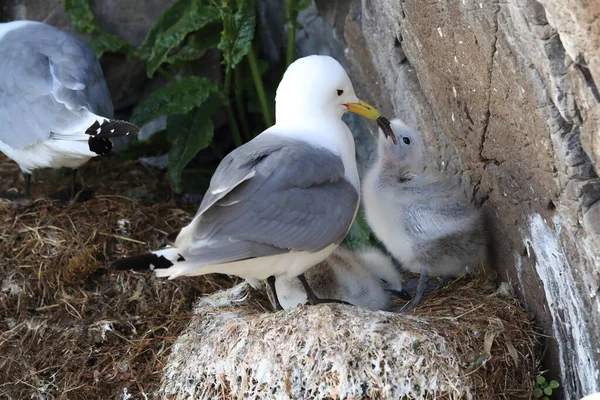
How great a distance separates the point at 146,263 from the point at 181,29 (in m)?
2.10

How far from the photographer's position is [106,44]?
5.42m

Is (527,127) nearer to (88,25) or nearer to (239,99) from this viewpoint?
(239,99)

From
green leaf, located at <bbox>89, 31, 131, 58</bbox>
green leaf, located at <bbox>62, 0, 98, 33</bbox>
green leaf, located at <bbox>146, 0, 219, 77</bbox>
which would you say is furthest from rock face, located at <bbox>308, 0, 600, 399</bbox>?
green leaf, located at <bbox>62, 0, 98, 33</bbox>

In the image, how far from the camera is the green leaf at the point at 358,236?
4.73 m

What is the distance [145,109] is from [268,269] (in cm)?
194

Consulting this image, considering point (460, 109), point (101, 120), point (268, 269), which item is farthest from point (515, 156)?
point (101, 120)

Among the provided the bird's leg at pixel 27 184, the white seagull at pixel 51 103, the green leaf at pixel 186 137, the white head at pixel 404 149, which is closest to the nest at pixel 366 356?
the white head at pixel 404 149

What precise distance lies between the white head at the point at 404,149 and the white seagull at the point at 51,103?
120 centimetres

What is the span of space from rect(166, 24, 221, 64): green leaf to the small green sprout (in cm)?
285

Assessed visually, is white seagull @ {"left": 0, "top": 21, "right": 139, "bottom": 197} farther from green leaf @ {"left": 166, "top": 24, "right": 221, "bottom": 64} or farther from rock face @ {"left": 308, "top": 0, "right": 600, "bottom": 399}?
rock face @ {"left": 308, "top": 0, "right": 600, "bottom": 399}

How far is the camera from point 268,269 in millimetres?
→ 3541

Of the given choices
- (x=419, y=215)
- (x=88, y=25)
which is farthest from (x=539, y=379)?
(x=88, y=25)

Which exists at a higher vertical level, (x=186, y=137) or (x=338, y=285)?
(x=338, y=285)

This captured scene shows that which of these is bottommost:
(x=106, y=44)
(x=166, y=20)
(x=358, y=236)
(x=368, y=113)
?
(x=358, y=236)
